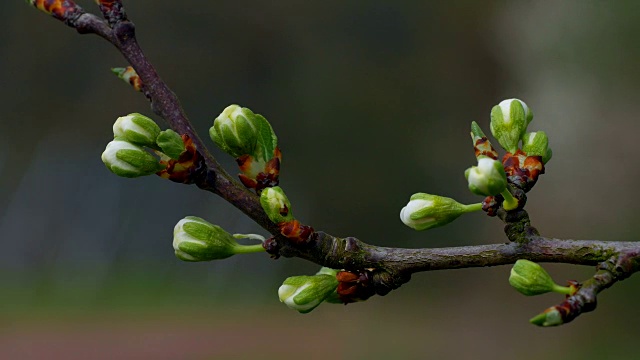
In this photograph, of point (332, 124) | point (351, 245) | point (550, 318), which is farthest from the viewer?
point (332, 124)

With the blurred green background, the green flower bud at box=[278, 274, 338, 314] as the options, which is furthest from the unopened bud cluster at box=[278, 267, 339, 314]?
the blurred green background

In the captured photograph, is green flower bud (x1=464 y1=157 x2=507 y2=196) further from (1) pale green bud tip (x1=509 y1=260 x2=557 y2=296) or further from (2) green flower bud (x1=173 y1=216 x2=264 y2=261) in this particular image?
(2) green flower bud (x1=173 y1=216 x2=264 y2=261)

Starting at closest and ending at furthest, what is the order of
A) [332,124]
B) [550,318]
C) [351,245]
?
[550,318] < [351,245] < [332,124]

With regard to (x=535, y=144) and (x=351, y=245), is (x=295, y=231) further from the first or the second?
(x=535, y=144)

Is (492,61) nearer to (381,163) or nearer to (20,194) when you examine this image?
(381,163)

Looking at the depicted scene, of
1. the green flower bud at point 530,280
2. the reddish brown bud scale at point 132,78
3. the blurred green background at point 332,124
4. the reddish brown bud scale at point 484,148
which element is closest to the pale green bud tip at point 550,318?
the green flower bud at point 530,280

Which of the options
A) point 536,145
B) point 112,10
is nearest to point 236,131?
point 112,10
